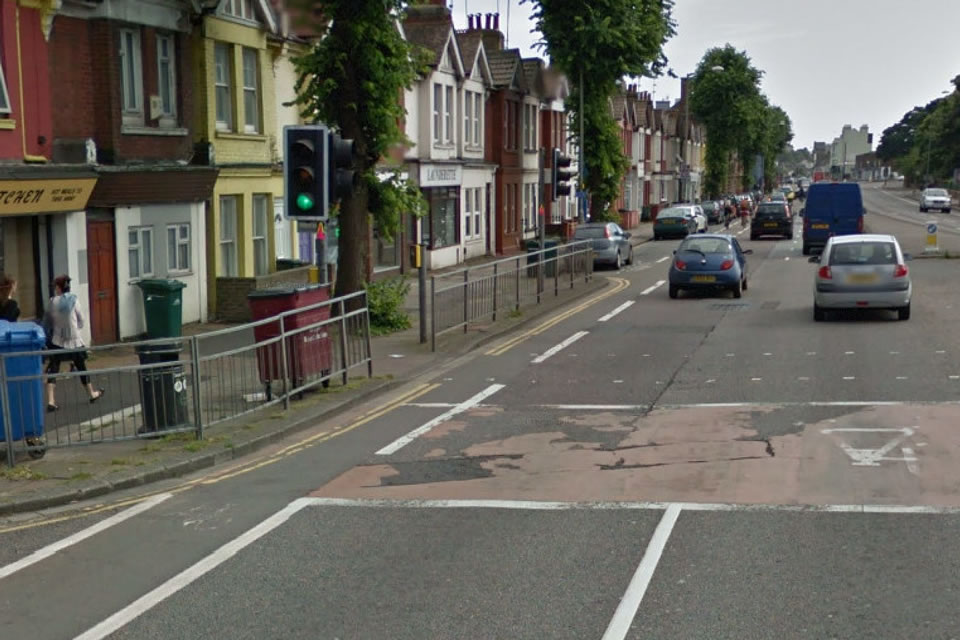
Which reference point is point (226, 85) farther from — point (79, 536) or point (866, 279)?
point (79, 536)

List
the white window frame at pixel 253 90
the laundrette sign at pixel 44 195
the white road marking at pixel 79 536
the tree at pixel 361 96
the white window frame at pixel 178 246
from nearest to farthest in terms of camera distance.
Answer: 1. the white road marking at pixel 79 536
2. the laundrette sign at pixel 44 195
3. the tree at pixel 361 96
4. the white window frame at pixel 178 246
5. the white window frame at pixel 253 90

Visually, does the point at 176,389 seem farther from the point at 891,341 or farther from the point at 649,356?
the point at 891,341

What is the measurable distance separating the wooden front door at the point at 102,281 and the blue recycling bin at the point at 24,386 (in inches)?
372

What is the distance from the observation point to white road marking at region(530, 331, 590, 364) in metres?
18.5

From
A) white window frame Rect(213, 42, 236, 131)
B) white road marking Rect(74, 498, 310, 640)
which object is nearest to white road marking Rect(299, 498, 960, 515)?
white road marking Rect(74, 498, 310, 640)

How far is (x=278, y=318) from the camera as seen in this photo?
13641 millimetres

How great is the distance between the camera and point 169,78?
2283 centimetres

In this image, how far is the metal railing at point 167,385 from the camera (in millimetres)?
11023

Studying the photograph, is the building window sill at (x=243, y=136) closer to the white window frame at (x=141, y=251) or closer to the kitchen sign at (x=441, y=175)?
the white window frame at (x=141, y=251)

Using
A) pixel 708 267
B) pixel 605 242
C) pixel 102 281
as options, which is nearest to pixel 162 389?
pixel 102 281

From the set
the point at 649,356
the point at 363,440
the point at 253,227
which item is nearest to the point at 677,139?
the point at 253,227

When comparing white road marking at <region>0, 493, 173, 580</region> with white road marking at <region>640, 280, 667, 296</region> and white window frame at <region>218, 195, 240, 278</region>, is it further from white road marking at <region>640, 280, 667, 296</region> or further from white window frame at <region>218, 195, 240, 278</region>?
white road marking at <region>640, 280, 667, 296</region>

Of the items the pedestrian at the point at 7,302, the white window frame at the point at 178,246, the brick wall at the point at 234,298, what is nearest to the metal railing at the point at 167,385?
the pedestrian at the point at 7,302

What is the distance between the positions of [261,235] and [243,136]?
261 centimetres
